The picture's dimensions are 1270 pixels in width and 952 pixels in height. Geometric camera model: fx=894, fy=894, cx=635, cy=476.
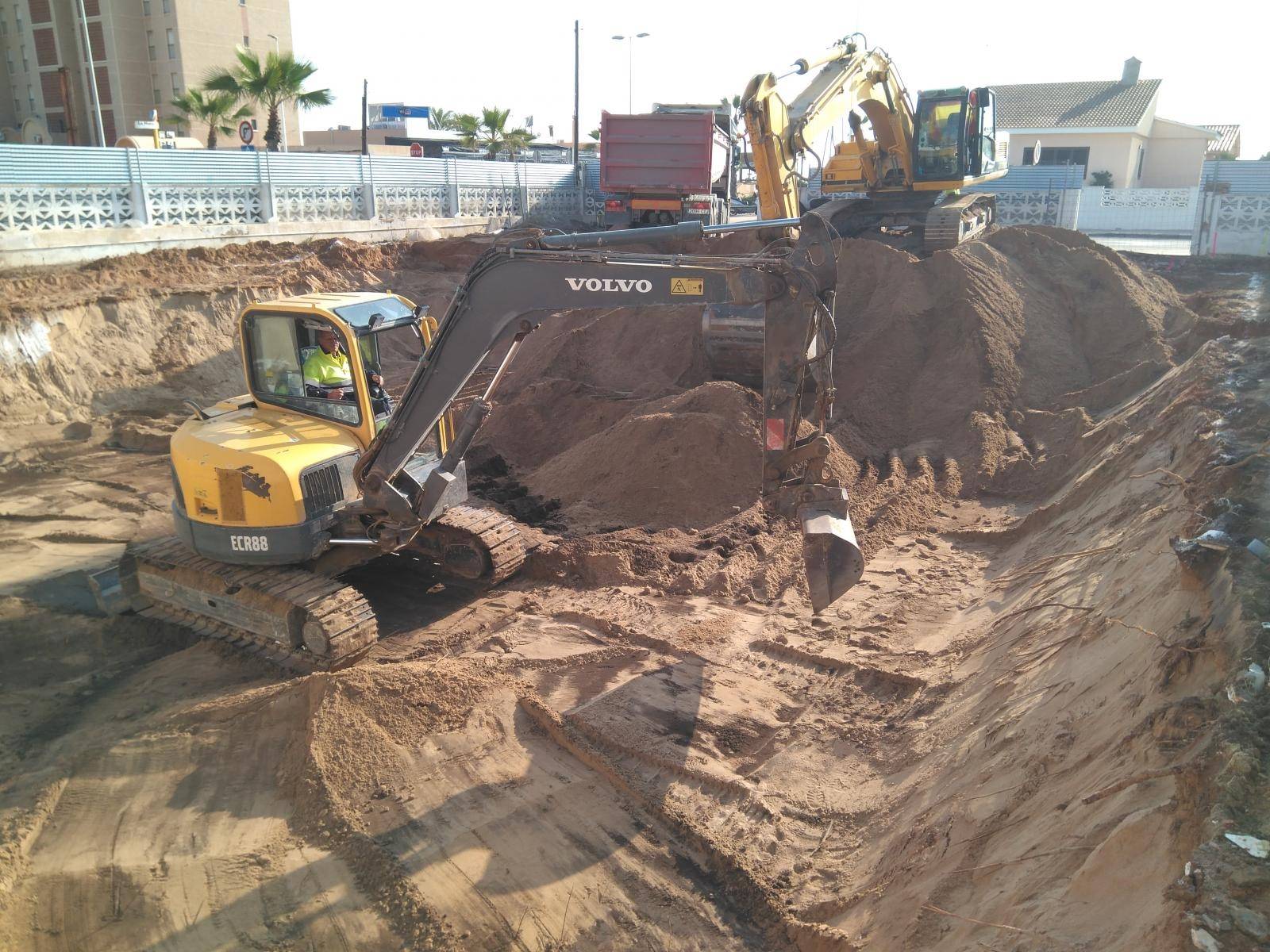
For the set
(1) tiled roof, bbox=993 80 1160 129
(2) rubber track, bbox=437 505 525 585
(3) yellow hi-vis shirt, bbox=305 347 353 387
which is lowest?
(2) rubber track, bbox=437 505 525 585

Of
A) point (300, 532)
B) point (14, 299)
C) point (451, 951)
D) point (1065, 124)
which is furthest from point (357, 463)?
point (1065, 124)

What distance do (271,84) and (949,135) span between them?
18.4 metres

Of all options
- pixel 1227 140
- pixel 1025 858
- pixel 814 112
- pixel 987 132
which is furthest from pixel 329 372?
pixel 1227 140

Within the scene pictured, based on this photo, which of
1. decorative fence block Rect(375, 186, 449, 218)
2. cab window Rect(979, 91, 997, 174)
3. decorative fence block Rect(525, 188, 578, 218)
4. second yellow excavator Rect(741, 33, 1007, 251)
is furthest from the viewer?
decorative fence block Rect(525, 188, 578, 218)

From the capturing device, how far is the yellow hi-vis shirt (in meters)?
7.39

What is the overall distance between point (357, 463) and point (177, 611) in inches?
93.1

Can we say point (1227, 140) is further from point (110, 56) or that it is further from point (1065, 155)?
point (110, 56)

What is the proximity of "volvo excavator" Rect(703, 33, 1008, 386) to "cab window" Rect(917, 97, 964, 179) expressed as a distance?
1 centimetres

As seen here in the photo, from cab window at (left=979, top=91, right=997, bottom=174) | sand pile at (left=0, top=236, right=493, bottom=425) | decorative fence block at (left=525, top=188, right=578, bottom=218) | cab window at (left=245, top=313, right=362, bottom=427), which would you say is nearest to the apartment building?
decorative fence block at (left=525, top=188, right=578, bottom=218)

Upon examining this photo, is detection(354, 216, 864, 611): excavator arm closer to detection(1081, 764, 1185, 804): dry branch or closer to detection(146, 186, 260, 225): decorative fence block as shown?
detection(1081, 764, 1185, 804): dry branch

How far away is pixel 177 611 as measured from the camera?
797 cm

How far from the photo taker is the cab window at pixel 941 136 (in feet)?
50.1

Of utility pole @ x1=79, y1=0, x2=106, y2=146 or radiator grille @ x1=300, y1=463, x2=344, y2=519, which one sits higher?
utility pole @ x1=79, y1=0, x2=106, y2=146

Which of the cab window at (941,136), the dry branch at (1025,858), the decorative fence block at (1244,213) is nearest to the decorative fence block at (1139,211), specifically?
the decorative fence block at (1244,213)
